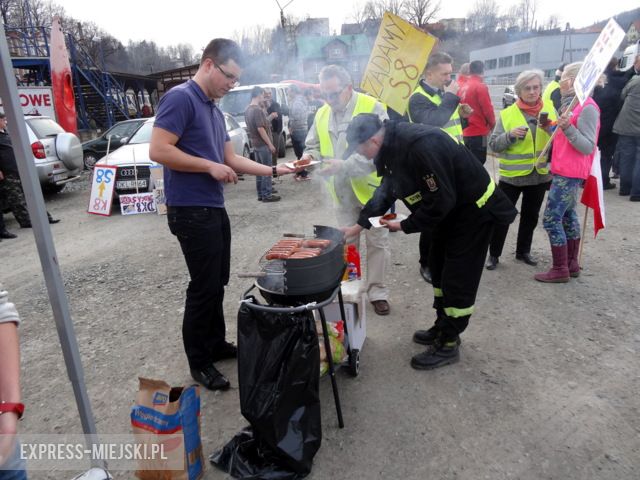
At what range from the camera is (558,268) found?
14.1 feet

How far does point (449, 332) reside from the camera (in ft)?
10.2

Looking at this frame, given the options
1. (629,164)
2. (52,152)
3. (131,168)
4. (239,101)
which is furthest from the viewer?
(239,101)

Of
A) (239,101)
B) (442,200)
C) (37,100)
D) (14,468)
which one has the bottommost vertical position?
(14,468)

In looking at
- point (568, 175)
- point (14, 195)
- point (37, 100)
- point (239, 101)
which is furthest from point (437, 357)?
point (37, 100)

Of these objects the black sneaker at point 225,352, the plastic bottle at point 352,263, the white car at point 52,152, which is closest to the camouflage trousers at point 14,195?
the white car at point 52,152

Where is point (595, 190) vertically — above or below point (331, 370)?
above

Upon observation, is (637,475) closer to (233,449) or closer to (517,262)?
(233,449)

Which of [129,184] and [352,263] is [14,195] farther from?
[352,263]

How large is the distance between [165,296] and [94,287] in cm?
102

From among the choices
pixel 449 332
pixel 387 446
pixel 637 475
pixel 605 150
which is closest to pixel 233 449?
pixel 387 446

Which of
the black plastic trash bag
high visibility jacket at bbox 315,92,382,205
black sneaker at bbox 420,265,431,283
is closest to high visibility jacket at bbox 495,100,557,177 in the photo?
black sneaker at bbox 420,265,431,283

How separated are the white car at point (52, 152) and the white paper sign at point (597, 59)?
8.94 m

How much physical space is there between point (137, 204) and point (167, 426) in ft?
22.0

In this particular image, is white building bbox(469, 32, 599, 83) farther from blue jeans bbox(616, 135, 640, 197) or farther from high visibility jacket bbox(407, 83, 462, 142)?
high visibility jacket bbox(407, 83, 462, 142)
